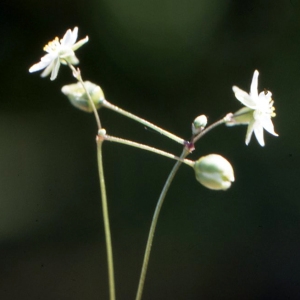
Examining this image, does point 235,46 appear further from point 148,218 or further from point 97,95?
point 97,95

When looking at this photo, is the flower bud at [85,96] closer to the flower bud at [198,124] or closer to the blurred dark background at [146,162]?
the flower bud at [198,124]

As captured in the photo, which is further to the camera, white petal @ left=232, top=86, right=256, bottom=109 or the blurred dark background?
the blurred dark background

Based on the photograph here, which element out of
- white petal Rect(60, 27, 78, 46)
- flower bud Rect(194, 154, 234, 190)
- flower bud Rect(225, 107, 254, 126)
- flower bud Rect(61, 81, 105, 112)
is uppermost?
white petal Rect(60, 27, 78, 46)

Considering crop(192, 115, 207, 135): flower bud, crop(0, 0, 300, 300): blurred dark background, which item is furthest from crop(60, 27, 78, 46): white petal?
crop(0, 0, 300, 300): blurred dark background

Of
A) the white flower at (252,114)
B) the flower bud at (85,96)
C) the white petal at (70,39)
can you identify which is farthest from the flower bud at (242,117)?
the white petal at (70,39)

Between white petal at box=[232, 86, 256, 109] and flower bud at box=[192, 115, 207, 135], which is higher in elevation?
white petal at box=[232, 86, 256, 109]

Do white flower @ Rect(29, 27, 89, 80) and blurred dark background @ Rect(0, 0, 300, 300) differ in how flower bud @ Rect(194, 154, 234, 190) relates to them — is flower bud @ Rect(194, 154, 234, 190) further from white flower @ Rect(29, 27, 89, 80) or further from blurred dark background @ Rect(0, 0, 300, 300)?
blurred dark background @ Rect(0, 0, 300, 300)

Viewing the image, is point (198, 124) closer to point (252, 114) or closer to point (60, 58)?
point (252, 114)

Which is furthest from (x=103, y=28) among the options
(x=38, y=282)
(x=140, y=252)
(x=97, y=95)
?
(x=97, y=95)
